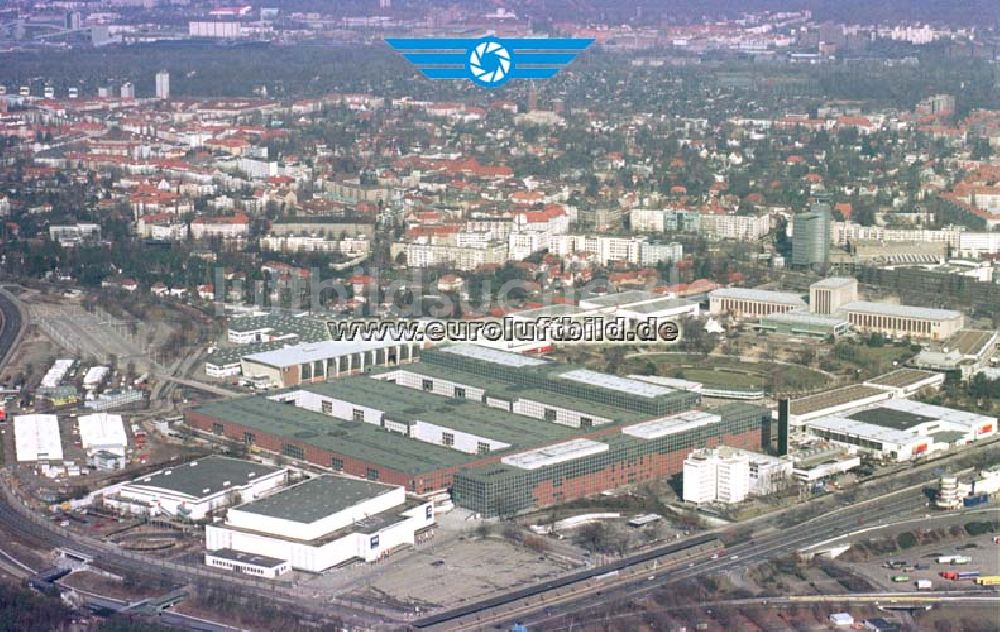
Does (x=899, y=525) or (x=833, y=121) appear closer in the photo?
(x=899, y=525)

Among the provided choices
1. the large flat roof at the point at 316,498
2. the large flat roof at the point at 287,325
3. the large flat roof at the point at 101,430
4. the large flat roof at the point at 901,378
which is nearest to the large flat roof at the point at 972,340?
the large flat roof at the point at 901,378

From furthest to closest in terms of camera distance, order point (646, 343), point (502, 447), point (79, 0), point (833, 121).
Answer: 1. point (79, 0)
2. point (833, 121)
3. point (646, 343)
4. point (502, 447)

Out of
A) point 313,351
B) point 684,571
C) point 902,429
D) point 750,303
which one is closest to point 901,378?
point 902,429

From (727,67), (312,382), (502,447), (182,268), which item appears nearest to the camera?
(502,447)

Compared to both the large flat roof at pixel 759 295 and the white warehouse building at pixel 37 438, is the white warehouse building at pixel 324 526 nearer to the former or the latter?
the white warehouse building at pixel 37 438

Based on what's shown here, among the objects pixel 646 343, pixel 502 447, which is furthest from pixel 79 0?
pixel 502 447

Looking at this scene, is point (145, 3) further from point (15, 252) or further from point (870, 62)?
point (15, 252)
